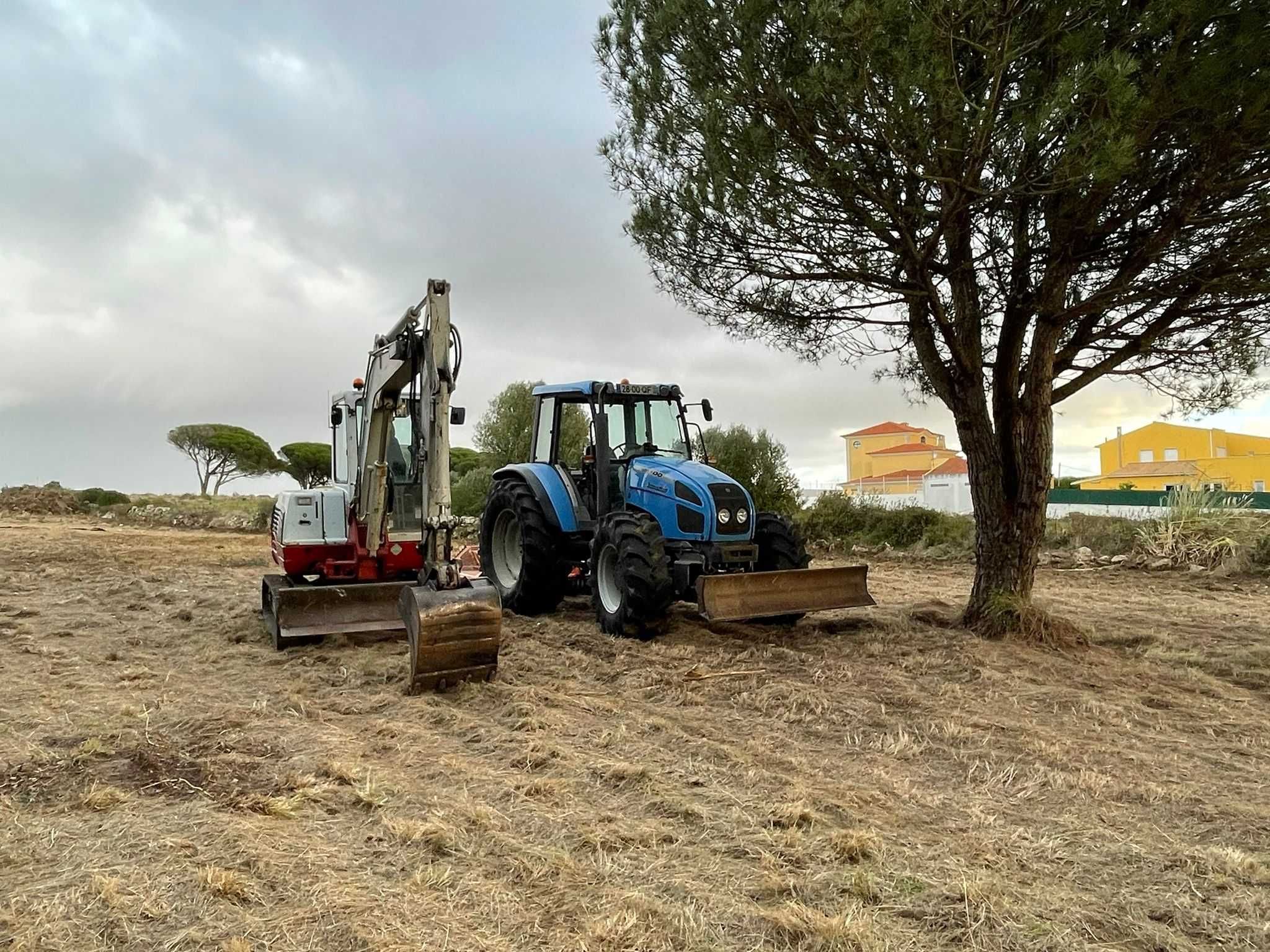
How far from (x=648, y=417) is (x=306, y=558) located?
3.24m

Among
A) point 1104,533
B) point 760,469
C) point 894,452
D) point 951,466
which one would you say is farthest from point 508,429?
point 894,452

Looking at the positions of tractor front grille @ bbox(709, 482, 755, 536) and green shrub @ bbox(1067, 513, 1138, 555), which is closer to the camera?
tractor front grille @ bbox(709, 482, 755, 536)

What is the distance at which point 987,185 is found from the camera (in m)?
6.02

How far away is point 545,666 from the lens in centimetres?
630

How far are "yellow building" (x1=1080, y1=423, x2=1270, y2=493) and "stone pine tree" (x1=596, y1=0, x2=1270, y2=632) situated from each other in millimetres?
26442

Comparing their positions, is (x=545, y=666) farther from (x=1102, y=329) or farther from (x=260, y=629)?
(x=1102, y=329)

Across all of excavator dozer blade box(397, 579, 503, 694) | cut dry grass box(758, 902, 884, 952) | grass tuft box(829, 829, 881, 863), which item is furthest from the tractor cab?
cut dry grass box(758, 902, 884, 952)

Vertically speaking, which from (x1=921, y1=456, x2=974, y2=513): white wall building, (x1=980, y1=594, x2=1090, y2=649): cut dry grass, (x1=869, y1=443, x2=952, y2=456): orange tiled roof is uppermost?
(x1=869, y1=443, x2=952, y2=456): orange tiled roof

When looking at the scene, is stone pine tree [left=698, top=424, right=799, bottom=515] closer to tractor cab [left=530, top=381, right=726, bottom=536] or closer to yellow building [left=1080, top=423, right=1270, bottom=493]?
tractor cab [left=530, top=381, right=726, bottom=536]

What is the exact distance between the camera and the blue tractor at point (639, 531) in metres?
6.88

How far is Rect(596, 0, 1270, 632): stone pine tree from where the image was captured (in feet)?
17.3

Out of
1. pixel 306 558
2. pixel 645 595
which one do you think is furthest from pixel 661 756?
pixel 306 558

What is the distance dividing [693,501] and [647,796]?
3.71 meters

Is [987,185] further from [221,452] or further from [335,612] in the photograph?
[221,452]
